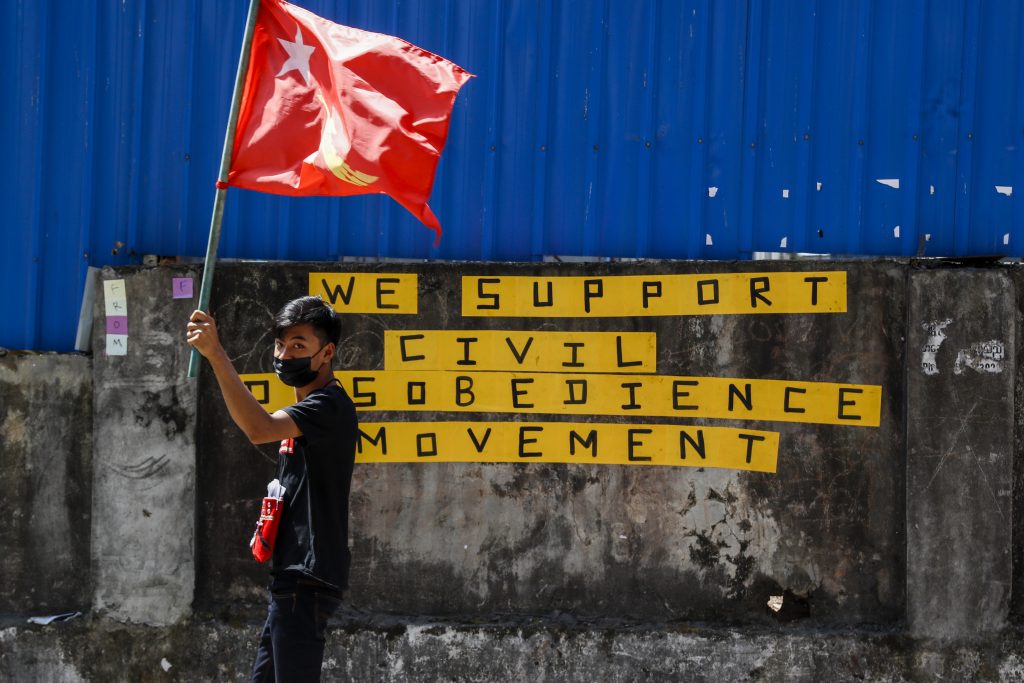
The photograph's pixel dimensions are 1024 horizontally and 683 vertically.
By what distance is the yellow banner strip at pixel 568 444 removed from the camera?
5.14 meters

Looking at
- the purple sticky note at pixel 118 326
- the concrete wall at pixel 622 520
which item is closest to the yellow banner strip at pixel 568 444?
the concrete wall at pixel 622 520

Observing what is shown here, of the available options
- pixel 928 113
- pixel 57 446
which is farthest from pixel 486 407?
pixel 928 113

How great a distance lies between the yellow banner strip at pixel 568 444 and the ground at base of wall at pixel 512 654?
81cm

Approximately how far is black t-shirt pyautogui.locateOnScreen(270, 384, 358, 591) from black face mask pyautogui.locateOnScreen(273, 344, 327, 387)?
67 millimetres

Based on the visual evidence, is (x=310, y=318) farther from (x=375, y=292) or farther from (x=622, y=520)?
(x=622, y=520)

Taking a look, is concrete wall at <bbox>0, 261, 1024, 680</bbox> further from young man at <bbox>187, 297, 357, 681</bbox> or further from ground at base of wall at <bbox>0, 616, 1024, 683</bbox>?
young man at <bbox>187, 297, 357, 681</bbox>

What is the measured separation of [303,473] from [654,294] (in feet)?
7.10

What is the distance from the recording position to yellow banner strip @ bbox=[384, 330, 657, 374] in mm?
5152

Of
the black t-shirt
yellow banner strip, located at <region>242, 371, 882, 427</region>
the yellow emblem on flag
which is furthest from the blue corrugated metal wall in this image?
the black t-shirt

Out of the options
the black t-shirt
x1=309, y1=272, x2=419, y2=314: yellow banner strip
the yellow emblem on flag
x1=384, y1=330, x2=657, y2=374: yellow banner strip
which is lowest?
the black t-shirt

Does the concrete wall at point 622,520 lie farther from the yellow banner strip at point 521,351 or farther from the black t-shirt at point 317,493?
the black t-shirt at point 317,493

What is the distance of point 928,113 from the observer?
528 centimetres

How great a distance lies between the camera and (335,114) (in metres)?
3.94

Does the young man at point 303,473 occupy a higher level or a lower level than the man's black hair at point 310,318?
lower
